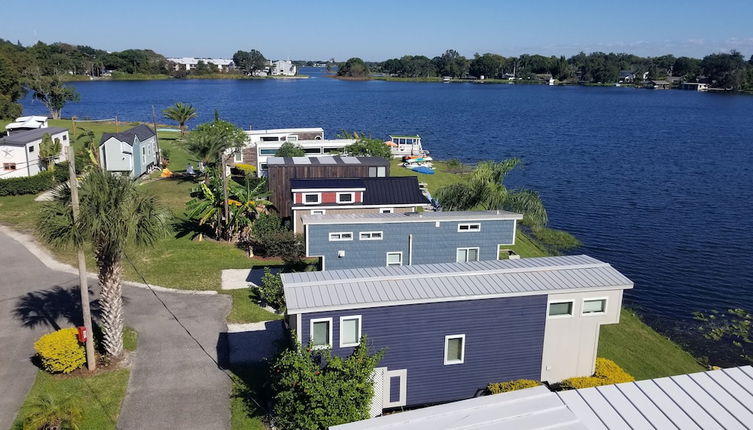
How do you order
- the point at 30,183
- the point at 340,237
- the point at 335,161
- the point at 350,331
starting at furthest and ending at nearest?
the point at 30,183
the point at 335,161
the point at 340,237
the point at 350,331

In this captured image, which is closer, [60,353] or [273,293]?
[60,353]

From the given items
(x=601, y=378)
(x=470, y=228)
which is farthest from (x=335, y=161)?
(x=601, y=378)

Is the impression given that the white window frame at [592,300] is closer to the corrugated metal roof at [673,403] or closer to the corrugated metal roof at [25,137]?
the corrugated metal roof at [673,403]

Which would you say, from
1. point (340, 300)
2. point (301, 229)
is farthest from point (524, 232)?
point (340, 300)

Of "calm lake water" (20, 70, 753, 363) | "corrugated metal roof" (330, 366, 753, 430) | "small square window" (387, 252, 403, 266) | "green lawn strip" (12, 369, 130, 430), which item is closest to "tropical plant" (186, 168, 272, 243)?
"small square window" (387, 252, 403, 266)

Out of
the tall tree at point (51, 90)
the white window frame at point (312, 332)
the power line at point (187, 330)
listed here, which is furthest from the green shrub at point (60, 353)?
the tall tree at point (51, 90)

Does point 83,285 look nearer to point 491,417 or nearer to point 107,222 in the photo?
point 107,222

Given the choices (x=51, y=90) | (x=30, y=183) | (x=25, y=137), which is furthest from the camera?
(x=51, y=90)
